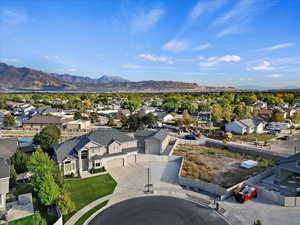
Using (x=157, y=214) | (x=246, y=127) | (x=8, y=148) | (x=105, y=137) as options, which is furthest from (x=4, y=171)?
(x=246, y=127)

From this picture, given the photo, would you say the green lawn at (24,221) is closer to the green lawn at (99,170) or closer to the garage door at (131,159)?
the green lawn at (99,170)

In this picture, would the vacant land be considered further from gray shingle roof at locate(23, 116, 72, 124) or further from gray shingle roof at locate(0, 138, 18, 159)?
gray shingle roof at locate(23, 116, 72, 124)

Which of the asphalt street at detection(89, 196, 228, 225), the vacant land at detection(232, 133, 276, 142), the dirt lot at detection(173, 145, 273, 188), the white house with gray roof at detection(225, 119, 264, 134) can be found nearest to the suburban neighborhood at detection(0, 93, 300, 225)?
the dirt lot at detection(173, 145, 273, 188)

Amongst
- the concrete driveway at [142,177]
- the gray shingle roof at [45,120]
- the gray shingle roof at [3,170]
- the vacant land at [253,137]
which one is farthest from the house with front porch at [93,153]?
the gray shingle roof at [45,120]

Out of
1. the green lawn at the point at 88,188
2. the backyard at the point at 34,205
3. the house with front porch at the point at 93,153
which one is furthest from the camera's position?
the house with front porch at the point at 93,153

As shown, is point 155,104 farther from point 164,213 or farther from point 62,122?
point 164,213

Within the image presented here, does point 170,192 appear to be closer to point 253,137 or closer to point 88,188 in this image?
point 88,188
